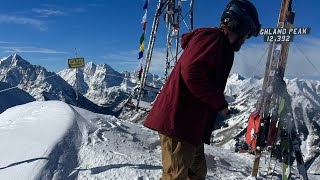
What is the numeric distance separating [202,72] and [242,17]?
2.65 ft

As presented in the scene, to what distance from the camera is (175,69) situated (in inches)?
154

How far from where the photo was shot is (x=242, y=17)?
13.0ft

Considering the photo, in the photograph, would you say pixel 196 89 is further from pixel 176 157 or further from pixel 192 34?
pixel 176 157

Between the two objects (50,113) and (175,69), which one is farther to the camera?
(50,113)

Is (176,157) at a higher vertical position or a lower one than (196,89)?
lower

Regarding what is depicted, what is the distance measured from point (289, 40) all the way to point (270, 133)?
1628 millimetres

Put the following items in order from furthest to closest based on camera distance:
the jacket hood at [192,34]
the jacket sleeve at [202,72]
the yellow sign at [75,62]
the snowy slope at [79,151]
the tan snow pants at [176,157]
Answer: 1. the yellow sign at [75,62]
2. the snowy slope at [79,151]
3. the tan snow pants at [176,157]
4. the jacket hood at [192,34]
5. the jacket sleeve at [202,72]

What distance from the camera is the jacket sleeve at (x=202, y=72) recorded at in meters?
3.59

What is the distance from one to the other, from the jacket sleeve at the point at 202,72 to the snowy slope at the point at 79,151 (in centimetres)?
310

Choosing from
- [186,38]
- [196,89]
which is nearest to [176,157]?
[196,89]

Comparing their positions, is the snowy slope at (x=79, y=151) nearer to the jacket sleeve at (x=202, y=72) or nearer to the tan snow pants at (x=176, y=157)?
the tan snow pants at (x=176, y=157)

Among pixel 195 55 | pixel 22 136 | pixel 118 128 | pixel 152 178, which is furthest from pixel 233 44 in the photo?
pixel 118 128

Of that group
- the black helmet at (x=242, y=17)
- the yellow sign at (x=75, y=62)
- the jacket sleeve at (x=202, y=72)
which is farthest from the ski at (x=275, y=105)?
the yellow sign at (x=75, y=62)

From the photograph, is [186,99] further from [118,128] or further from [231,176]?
[118,128]
